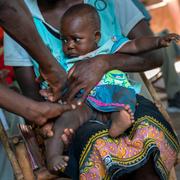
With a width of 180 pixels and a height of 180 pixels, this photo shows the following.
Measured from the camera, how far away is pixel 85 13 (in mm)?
2570

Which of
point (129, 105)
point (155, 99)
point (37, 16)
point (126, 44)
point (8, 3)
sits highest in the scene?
point (8, 3)

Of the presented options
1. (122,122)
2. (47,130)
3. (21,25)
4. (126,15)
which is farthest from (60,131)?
(126,15)

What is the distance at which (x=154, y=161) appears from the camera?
228cm

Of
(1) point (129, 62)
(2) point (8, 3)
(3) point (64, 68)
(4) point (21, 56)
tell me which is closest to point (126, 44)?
(1) point (129, 62)

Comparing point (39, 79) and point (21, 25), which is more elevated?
point (21, 25)

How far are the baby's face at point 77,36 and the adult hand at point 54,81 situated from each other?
0.16 m

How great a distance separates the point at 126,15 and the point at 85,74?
42cm

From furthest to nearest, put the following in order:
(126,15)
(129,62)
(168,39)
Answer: (126,15) → (129,62) → (168,39)

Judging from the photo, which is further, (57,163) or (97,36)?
(97,36)

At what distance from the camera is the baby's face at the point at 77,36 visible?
2539 millimetres

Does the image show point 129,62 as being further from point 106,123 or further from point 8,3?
point 8,3

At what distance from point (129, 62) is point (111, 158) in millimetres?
577

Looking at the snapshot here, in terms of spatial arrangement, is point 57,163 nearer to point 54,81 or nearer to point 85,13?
point 54,81

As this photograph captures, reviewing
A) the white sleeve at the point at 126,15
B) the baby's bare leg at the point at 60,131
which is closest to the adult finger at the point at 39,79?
the baby's bare leg at the point at 60,131
